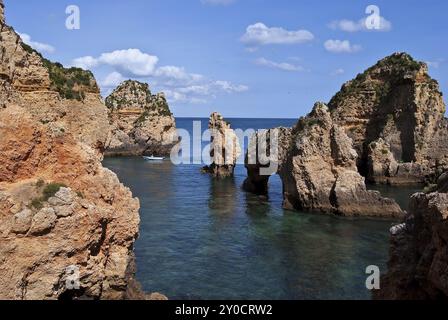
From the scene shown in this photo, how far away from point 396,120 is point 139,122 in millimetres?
70897

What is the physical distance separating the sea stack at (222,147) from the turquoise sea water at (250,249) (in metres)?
20.9

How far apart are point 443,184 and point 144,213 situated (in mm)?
38081

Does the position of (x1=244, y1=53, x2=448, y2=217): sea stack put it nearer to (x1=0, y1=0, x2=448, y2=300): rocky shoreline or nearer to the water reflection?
(x1=0, y1=0, x2=448, y2=300): rocky shoreline

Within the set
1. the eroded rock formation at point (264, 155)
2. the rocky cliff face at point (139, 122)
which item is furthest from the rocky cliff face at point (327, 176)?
the rocky cliff face at point (139, 122)

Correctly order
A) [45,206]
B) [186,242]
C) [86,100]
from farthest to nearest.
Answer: [186,242], [86,100], [45,206]

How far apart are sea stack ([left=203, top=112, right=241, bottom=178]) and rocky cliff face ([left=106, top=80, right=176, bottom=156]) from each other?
44531mm

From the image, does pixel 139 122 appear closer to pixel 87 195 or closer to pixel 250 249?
pixel 250 249

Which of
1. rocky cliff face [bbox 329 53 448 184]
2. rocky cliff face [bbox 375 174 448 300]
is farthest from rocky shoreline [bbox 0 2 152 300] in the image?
rocky cliff face [bbox 329 53 448 184]

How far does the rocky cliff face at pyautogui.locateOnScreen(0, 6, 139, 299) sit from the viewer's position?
1355cm

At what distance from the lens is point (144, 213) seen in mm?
49125

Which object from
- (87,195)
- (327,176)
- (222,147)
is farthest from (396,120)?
(87,195)

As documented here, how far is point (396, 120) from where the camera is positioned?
3019 inches
